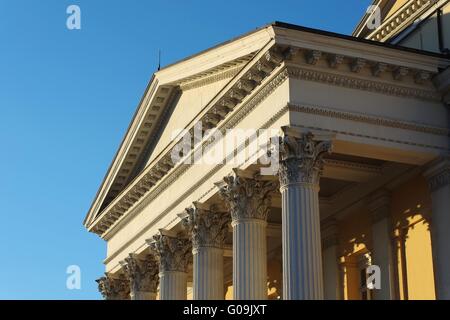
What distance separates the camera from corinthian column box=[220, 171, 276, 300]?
76.4ft

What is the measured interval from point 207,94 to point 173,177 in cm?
331

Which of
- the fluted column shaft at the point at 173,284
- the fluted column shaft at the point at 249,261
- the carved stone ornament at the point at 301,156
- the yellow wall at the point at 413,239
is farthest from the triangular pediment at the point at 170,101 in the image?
the yellow wall at the point at 413,239

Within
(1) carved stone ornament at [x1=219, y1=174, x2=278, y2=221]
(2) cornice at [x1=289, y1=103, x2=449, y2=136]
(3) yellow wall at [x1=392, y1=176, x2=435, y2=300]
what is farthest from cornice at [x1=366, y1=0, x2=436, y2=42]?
(1) carved stone ornament at [x1=219, y1=174, x2=278, y2=221]

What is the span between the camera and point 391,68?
22.4m

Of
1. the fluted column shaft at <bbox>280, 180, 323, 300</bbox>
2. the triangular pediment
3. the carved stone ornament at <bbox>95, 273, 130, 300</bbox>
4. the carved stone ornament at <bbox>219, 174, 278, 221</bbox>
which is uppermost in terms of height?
the triangular pediment

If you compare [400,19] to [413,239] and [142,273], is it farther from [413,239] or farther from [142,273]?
[142,273]

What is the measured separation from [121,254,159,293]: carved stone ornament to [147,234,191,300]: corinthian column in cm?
266

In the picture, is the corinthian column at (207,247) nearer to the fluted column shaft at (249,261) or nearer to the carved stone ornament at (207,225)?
the carved stone ornament at (207,225)

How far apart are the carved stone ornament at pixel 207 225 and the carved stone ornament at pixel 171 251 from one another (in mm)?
2579

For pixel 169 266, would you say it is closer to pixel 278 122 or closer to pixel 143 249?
pixel 143 249

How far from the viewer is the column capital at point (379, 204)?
25.7 metres

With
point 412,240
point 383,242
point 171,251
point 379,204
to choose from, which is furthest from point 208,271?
point 412,240

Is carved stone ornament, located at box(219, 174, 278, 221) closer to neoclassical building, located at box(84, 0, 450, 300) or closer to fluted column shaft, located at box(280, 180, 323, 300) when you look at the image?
neoclassical building, located at box(84, 0, 450, 300)
